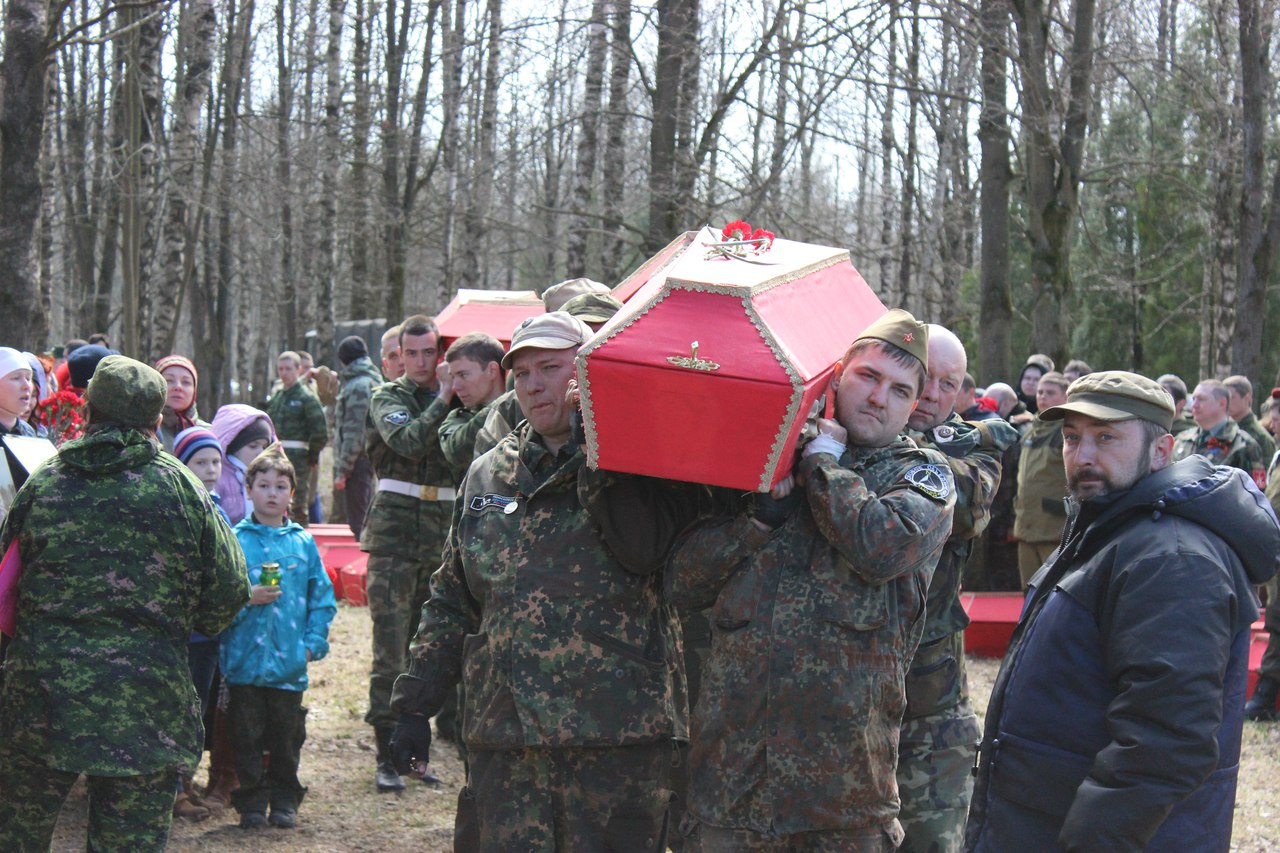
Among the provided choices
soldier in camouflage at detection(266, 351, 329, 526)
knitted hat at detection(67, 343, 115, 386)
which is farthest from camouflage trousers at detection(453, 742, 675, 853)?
soldier in camouflage at detection(266, 351, 329, 526)

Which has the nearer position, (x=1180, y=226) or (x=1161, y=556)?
(x=1161, y=556)

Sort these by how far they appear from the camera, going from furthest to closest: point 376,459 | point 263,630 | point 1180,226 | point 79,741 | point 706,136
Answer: point 1180,226 < point 706,136 < point 376,459 < point 263,630 < point 79,741

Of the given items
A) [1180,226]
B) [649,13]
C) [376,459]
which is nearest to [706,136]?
[649,13]

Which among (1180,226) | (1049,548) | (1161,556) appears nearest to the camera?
(1161,556)

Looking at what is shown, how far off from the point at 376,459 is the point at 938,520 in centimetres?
417

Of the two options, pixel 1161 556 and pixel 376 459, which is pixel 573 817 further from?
pixel 376 459

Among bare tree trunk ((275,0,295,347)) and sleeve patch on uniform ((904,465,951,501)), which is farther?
bare tree trunk ((275,0,295,347))

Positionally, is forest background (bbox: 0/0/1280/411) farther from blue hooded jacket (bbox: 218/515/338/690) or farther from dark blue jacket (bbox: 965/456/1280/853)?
dark blue jacket (bbox: 965/456/1280/853)

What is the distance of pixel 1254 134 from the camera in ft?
49.8

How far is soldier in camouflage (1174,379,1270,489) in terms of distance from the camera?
9.86 meters

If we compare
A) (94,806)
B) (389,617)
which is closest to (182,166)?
(389,617)

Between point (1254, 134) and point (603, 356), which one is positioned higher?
point (1254, 134)

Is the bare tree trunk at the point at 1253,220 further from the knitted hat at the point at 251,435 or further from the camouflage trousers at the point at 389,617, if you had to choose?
the knitted hat at the point at 251,435

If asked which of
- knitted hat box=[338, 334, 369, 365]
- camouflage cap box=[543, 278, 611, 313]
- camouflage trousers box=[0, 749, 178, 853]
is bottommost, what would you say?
camouflage trousers box=[0, 749, 178, 853]
